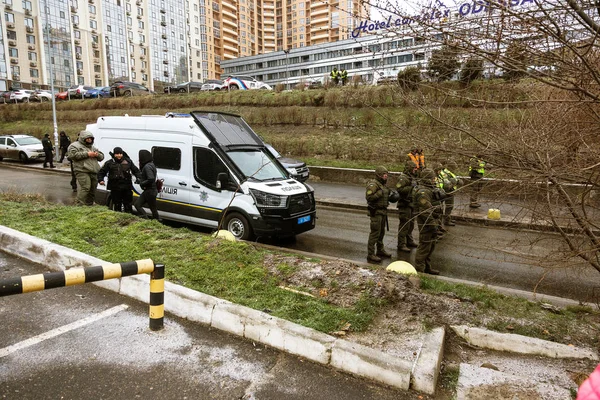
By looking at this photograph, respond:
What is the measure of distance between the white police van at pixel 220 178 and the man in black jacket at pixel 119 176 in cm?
74

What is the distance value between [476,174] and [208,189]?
18.9 feet

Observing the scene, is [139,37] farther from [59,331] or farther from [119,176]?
[59,331]

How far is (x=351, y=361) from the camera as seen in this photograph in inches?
127

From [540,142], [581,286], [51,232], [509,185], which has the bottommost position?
[581,286]

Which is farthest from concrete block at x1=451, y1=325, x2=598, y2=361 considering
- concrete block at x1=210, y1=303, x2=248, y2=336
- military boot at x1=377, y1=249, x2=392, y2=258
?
Answer: military boot at x1=377, y1=249, x2=392, y2=258

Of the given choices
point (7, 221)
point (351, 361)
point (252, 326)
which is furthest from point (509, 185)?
point (7, 221)

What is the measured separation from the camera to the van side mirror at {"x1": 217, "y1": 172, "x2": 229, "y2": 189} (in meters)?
7.74

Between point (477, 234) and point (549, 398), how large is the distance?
294 inches

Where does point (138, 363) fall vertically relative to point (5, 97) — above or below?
below

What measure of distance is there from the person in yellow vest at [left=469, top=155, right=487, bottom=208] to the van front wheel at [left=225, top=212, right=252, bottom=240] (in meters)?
4.83

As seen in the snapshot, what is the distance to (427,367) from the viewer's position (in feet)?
10.1

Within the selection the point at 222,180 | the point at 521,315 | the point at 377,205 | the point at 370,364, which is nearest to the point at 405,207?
the point at 377,205

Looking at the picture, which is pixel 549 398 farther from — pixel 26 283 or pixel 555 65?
pixel 26 283

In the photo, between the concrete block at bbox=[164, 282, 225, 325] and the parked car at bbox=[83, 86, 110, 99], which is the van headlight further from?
the parked car at bbox=[83, 86, 110, 99]
